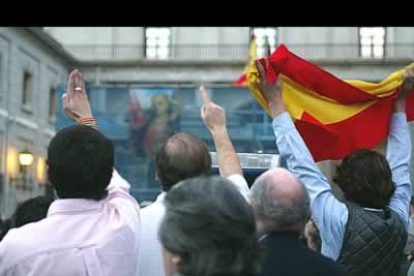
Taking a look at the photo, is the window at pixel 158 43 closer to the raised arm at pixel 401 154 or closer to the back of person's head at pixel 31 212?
the back of person's head at pixel 31 212

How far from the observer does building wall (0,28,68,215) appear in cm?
3247

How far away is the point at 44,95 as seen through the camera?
37625mm

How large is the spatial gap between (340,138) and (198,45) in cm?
3876

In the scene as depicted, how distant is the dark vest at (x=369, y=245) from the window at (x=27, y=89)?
106 ft

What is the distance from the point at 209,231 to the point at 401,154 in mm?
2389

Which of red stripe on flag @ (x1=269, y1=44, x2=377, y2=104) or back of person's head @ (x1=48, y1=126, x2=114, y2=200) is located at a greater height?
red stripe on flag @ (x1=269, y1=44, x2=377, y2=104)

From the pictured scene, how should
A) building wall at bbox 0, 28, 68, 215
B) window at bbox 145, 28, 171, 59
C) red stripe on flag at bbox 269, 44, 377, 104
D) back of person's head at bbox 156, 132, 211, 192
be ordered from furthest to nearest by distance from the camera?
1. window at bbox 145, 28, 171, 59
2. building wall at bbox 0, 28, 68, 215
3. red stripe on flag at bbox 269, 44, 377, 104
4. back of person's head at bbox 156, 132, 211, 192

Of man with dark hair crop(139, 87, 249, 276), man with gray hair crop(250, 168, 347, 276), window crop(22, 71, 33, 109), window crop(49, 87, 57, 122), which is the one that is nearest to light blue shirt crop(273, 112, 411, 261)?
man with dark hair crop(139, 87, 249, 276)

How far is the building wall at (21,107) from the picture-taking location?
32469 millimetres

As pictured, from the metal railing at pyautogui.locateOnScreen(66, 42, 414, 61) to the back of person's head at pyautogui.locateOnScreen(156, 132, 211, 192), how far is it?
128 feet

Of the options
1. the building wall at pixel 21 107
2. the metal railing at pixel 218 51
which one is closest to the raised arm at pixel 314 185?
the building wall at pixel 21 107

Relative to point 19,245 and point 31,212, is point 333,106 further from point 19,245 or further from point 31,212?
point 19,245

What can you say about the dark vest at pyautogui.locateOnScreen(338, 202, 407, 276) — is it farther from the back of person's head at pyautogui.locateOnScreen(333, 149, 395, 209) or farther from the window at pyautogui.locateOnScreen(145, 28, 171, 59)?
the window at pyautogui.locateOnScreen(145, 28, 171, 59)
